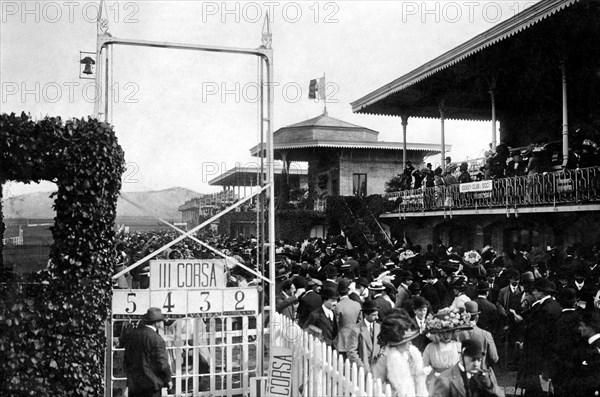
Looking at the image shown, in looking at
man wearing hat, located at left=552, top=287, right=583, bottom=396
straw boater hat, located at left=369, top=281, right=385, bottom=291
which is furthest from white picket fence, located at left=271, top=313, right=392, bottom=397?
man wearing hat, located at left=552, top=287, right=583, bottom=396

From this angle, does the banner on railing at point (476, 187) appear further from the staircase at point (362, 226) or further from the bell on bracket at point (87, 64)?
the bell on bracket at point (87, 64)

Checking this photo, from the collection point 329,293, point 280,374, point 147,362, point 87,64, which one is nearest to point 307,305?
point 329,293

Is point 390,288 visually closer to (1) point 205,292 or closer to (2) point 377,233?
(1) point 205,292

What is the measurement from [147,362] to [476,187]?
589 inches

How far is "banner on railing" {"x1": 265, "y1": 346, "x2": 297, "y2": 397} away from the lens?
679 centimetres

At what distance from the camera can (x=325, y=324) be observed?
7641mm

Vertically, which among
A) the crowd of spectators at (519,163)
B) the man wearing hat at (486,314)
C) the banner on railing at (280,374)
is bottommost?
the banner on railing at (280,374)

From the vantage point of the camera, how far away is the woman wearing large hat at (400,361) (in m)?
5.21

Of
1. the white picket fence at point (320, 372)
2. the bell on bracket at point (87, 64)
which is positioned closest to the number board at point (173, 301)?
the white picket fence at point (320, 372)

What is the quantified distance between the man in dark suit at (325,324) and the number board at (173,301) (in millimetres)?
1176

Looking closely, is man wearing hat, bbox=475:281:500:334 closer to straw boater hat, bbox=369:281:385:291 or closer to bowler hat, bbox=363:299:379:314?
straw boater hat, bbox=369:281:385:291

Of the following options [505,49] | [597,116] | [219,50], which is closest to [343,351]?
[219,50]

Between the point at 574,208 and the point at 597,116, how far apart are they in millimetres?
6806

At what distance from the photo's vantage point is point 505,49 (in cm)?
1805
